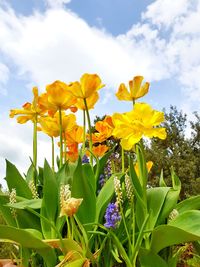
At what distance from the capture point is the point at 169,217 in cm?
142

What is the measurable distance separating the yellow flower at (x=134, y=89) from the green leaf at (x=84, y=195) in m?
0.29

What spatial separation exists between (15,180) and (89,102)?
36 centimetres

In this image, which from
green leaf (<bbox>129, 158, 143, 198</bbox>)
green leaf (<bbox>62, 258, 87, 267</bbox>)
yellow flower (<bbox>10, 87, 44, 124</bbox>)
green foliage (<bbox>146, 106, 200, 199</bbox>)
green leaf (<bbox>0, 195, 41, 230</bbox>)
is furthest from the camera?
green foliage (<bbox>146, 106, 200, 199</bbox>)

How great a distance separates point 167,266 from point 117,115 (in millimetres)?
444

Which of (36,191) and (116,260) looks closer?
(116,260)

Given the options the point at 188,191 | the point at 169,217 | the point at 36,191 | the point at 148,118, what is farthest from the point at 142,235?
the point at 188,191

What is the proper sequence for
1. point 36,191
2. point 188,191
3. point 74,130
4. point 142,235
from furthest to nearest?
point 188,191 < point 74,130 < point 36,191 < point 142,235

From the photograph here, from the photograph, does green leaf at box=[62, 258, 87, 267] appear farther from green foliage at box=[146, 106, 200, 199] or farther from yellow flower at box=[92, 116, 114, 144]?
green foliage at box=[146, 106, 200, 199]

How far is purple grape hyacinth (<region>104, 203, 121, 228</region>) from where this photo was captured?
1289 millimetres

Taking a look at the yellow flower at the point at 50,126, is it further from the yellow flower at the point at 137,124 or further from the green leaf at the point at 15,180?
the yellow flower at the point at 137,124

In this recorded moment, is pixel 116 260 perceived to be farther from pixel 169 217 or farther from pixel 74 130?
pixel 74 130

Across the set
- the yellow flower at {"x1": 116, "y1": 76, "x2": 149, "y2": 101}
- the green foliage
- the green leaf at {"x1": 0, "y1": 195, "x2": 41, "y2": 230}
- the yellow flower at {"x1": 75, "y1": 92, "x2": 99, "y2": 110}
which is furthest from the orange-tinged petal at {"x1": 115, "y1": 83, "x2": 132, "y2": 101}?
the green foliage

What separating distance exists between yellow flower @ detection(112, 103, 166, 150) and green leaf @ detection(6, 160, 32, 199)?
0.38 m

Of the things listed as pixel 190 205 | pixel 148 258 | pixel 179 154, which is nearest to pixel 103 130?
pixel 190 205
